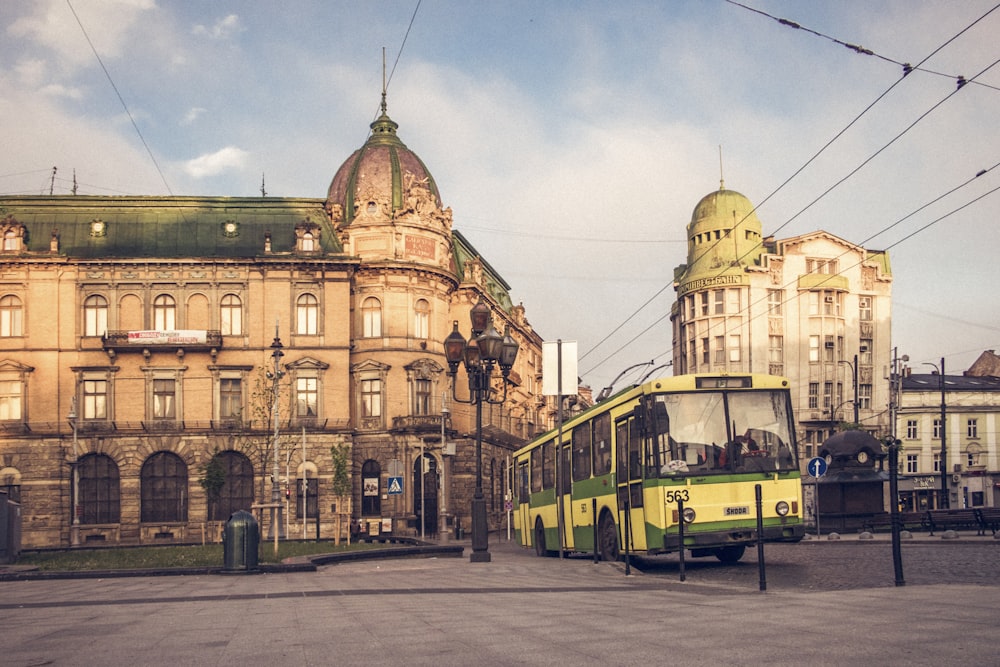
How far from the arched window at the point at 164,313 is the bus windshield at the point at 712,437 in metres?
45.7

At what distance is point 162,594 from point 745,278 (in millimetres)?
74709

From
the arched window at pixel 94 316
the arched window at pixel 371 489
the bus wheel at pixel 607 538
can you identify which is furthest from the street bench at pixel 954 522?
the arched window at pixel 94 316

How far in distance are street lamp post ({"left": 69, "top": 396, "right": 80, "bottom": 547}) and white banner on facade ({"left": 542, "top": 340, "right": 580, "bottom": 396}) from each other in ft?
120

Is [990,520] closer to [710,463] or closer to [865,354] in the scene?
[710,463]

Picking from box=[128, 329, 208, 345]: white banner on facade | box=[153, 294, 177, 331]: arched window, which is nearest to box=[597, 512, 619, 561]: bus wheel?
box=[128, 329, 208, 345]: white banner on facade

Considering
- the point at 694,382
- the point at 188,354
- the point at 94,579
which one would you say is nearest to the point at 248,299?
the point at 188,354

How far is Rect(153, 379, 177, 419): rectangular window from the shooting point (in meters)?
59.5

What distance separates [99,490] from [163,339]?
8.41 m

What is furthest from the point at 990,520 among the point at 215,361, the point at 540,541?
the point at 215,361

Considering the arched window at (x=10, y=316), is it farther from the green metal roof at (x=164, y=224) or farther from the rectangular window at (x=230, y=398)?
the rectangular window at (x=230, y=398)

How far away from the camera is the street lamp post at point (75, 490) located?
55.2 meters

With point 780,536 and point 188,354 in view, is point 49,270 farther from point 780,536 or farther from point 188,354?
point 780,536

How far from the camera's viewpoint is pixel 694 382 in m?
18.8

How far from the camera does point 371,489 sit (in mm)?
59969
